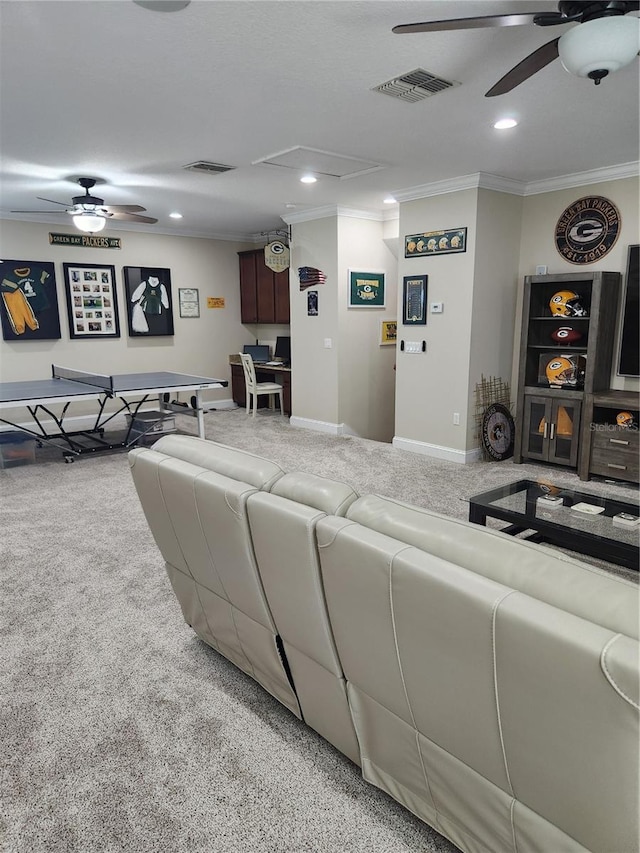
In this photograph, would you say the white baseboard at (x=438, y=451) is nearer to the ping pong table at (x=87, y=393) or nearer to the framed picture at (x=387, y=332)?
the framed picture at (x=387, y=332)

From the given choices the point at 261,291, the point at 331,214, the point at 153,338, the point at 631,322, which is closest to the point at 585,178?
the point at 631,322

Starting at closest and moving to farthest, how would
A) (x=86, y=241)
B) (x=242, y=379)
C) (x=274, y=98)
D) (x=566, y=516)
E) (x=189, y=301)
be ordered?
(x=566, y=516) → (x=274, y=98) → (x=86, y=241) → (x=189, y=301) → (x=242, y=379)

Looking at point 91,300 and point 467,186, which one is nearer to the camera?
point 467,186

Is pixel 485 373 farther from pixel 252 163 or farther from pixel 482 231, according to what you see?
pixel 252 163

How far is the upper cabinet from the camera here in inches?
307

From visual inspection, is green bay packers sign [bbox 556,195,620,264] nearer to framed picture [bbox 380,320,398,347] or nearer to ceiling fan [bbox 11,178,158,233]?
framed picture [bbox 380,320,398,347]

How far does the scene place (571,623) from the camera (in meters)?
0.93

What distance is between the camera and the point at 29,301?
663 centimetres

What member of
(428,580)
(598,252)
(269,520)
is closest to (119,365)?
(598,252)

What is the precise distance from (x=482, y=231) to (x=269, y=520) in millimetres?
4352

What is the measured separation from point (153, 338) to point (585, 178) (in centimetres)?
559

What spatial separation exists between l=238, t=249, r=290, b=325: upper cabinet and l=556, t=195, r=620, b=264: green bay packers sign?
3706 mm

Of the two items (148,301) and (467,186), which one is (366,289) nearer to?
(467,186)

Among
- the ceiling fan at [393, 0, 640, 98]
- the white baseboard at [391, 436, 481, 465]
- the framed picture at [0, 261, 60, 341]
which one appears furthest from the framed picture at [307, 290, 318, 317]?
the ceiling fan at [393, 0, 640, 98]
